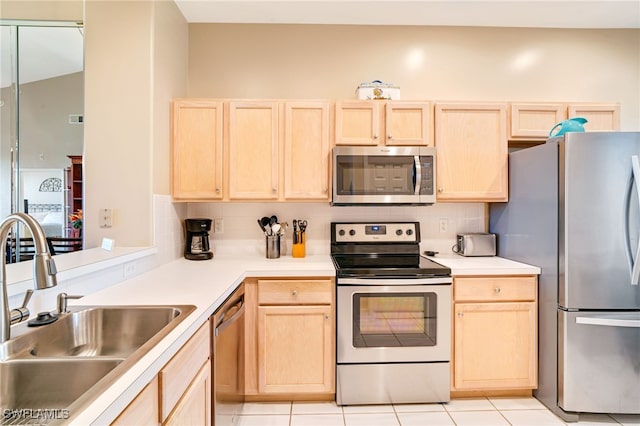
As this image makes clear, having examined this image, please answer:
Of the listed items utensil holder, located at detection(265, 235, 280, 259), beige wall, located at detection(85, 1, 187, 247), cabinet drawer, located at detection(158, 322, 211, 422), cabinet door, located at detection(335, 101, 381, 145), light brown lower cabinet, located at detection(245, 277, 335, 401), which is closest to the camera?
cabinet drawer, located at detection(158, 322, 211, 422)

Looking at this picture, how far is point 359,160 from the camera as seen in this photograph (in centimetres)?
237

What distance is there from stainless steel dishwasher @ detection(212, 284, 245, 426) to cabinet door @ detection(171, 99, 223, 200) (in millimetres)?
842

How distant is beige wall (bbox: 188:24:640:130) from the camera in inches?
108

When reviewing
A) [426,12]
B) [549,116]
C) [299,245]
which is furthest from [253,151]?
[549,116]

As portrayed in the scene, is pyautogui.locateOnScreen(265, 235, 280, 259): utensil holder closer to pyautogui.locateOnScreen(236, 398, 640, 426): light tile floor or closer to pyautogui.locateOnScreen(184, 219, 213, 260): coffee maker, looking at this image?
pyautogui.locateOnScreen(184, 219, 213, 260): coffee maker

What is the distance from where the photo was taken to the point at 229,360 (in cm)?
172

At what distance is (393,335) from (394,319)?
0.10 metres

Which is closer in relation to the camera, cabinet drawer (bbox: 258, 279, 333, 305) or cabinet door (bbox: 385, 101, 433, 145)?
cabinet drawer (bbox: 258, 279, 333, 305)

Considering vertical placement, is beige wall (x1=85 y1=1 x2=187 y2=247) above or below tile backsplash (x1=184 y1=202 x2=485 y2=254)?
above

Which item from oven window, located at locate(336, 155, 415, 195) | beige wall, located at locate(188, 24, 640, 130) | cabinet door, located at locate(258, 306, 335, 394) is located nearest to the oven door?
cabinet door, located at locate(258, 306, 335, 394)

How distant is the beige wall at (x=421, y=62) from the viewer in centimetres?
276

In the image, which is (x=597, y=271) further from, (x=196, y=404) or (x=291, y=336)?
(x=196, y=404)

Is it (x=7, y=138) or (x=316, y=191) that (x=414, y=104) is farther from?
(x=7, y=138)

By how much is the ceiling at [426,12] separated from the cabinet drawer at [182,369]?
237 centimetres
